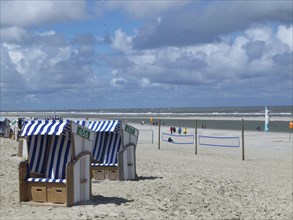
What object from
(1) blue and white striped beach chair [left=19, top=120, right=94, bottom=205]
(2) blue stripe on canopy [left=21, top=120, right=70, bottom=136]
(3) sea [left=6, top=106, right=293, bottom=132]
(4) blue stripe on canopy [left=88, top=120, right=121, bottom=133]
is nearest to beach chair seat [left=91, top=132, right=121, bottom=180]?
(4) blue stripe on canopy [left=88, top=120, right=121, bottom=133]

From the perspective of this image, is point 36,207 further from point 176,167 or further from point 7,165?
point 176,167

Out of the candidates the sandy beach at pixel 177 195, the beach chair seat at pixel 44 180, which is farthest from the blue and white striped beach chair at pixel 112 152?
the beach chair seat at pixel 44 180

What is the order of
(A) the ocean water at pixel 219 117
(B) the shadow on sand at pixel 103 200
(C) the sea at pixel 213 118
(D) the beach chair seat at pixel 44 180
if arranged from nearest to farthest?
(D) the beach chair seat at pixel 44 180
(B) the shadow on sand at pixel 103 200
(C) the sea at pixel 213 118
(A) the ocean water at pixel 219 117

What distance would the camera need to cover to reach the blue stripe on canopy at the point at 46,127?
835cm

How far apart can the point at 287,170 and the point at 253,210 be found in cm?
785

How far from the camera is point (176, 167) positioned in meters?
15.8

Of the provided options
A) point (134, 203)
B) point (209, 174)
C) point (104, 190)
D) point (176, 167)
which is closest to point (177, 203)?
point (134, 203)

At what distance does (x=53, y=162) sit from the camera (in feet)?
29.2

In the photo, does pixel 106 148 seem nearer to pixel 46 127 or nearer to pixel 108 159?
pixel 108 159

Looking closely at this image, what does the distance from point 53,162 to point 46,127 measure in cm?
78

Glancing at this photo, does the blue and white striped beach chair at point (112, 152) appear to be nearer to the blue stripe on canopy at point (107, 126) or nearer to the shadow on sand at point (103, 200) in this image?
the blue stripe on canopy at point (107, 126)

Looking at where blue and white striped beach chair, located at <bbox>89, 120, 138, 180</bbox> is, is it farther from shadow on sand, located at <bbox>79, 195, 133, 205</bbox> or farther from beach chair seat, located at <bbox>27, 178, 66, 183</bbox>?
beach chair seat, located at <bbox>27, 178, 66, 183</bbox>

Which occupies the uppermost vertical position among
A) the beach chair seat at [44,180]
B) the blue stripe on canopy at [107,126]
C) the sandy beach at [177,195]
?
the blue stripe on canopy at [107,126]

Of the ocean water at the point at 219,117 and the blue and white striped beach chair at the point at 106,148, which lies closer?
the blue and white striped beach chair at the point at 106,148
